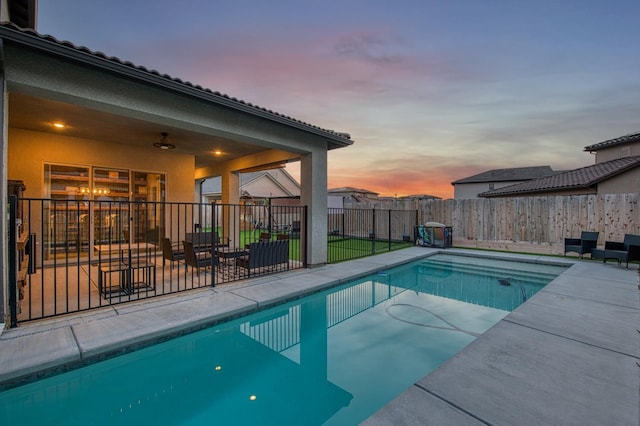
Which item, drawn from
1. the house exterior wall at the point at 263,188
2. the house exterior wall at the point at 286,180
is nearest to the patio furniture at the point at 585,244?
the house exterior wall at the point at 263,188

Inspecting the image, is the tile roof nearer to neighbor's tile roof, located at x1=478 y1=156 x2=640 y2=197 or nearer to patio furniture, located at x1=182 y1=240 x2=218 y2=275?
patio furniture, located at x1=182 y1=240 x2=218 y2=275

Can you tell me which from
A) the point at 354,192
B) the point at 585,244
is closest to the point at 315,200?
the point at 585,244

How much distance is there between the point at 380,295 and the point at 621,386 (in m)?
3.89

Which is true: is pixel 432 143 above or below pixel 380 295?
above

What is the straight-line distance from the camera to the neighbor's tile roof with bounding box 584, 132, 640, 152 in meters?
13.5

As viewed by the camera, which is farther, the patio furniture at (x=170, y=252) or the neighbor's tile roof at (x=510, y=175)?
the neighbor's tile roof at (x=510, y=175)

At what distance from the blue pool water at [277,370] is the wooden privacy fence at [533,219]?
6662 millimetres

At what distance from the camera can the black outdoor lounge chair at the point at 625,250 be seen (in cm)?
727

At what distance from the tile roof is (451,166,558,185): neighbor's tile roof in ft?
98.9

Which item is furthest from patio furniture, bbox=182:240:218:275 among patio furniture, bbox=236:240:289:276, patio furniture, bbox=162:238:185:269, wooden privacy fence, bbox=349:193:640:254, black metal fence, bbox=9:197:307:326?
wooden privacy fence, bbox=349:193:640:254

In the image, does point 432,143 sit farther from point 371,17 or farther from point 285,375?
point 285,375

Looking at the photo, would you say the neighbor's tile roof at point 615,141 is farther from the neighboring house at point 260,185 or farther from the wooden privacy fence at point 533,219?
the neighboring house at point 260,185

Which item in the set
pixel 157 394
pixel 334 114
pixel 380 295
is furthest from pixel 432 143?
pixel 157 394

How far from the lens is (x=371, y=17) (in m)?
7.52
